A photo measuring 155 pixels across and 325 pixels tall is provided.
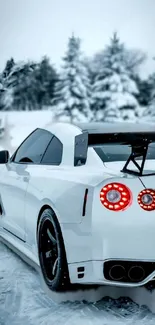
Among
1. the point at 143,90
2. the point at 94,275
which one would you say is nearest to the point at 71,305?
the point at 94,275

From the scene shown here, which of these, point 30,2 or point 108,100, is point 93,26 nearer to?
point 30,2

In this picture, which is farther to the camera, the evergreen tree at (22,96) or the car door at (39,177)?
the evergreen tree at (22,96)

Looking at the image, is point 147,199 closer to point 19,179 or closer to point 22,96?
point 19,179

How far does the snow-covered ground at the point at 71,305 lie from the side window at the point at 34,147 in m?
1.21

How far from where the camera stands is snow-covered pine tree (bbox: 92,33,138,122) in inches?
1842

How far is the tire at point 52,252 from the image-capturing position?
14.2ft

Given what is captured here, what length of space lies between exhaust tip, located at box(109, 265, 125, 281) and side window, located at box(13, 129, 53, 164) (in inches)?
68.8

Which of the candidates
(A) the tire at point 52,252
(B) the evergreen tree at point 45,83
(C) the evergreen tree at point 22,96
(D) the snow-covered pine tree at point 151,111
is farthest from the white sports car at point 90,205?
(B) the evergreen tree at point 45,83

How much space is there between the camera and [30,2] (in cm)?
14525

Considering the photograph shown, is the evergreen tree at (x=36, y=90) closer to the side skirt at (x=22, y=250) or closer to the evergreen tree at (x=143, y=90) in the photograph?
the evergreen tree at (x=143, y=90)

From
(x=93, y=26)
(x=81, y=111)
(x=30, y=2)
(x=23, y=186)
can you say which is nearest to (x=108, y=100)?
(x=81, y=111)

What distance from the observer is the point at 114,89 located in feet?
155

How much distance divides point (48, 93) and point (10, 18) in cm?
4874

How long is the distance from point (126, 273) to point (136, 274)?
0.23ft
